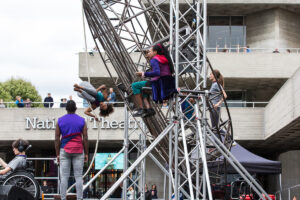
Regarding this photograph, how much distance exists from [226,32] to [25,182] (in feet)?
92.3

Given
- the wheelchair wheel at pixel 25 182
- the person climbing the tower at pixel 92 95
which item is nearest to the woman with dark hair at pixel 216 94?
the person climbing the tower at pixel 92 95

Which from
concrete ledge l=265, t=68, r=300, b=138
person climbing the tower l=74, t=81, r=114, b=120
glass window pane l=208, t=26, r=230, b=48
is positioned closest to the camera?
person climbing the tower l=74, t=81, r=114, b=120

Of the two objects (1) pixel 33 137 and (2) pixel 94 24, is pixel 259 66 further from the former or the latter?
(2) pixel 94 24

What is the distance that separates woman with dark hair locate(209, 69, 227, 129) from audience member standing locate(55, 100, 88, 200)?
435 cm

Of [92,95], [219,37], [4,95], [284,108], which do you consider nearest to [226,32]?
[219,37]

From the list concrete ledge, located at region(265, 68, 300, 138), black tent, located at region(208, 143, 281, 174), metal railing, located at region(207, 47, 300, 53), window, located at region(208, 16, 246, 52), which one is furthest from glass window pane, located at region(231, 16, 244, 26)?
black tent, located at region(208, 143, 281, 174)

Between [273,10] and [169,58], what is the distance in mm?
26246

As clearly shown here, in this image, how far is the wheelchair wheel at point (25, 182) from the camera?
9.50 m

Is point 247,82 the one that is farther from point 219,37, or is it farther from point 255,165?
point 255,165

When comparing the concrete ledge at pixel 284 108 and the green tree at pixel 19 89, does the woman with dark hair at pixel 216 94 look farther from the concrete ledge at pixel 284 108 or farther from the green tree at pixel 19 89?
the green tree at pixel 19 89

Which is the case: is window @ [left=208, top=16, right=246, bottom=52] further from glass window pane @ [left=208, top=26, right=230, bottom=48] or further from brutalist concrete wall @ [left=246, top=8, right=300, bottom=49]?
brutalist concrete wall @ [left=246, top=8, right=300, bottom=49]

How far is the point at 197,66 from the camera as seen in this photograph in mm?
12234

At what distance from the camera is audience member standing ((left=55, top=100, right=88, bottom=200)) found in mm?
9609

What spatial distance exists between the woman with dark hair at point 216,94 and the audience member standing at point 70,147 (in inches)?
171
